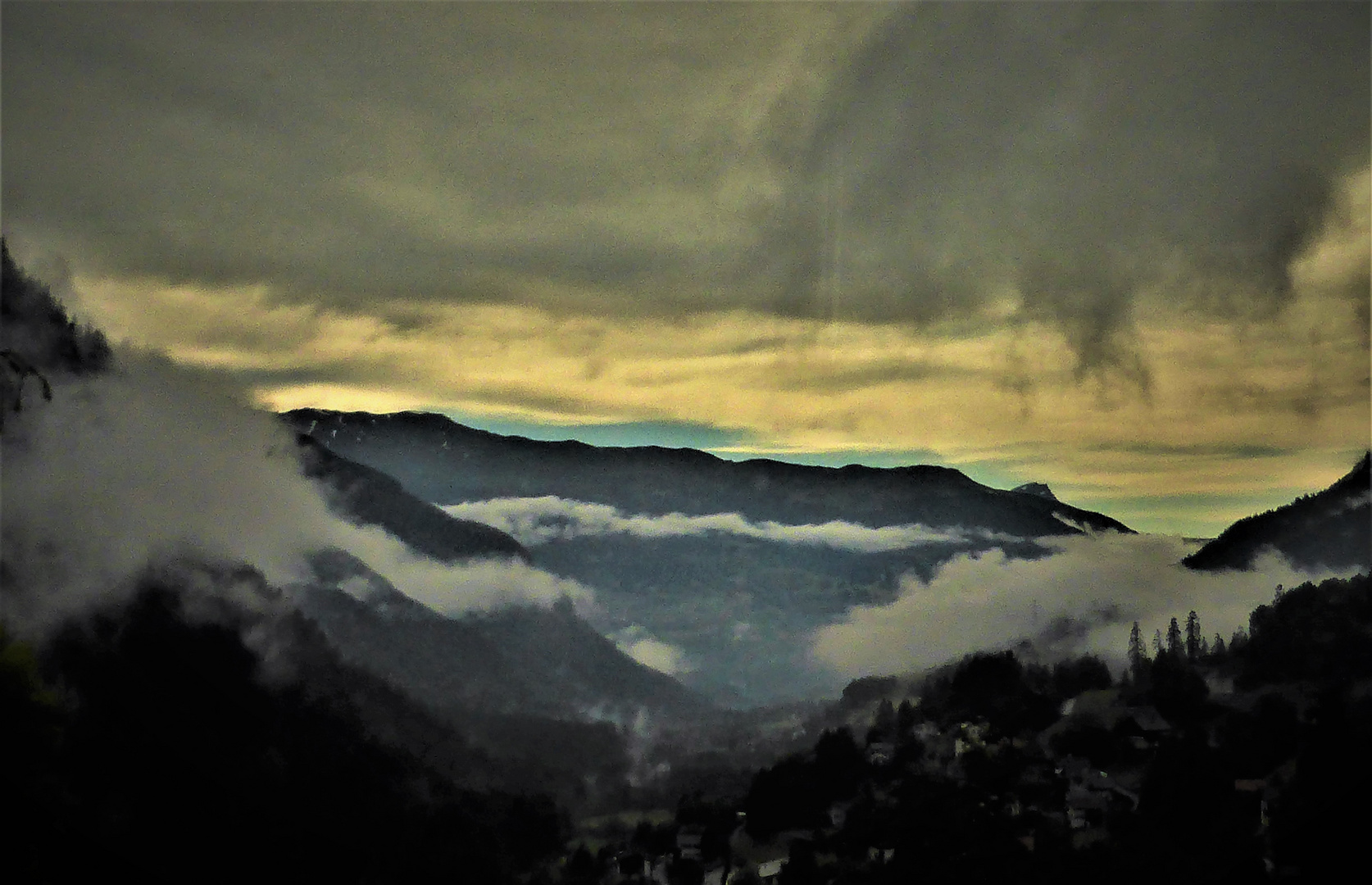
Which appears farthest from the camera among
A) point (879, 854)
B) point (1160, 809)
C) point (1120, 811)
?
point (879, 854)

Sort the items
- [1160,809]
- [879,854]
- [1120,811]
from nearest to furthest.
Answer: [1160,809], [1120,811], [879,854]

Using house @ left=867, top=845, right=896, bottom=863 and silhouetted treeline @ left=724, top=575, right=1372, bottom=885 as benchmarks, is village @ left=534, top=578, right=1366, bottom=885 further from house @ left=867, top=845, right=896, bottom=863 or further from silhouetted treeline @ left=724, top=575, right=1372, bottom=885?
house @ left=867, top=845, right=896, bottom=863

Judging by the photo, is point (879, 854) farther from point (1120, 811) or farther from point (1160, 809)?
point (1160, 809)

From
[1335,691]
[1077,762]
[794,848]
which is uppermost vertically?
[1335,691]

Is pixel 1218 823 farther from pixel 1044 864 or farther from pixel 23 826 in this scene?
pixel 23 826

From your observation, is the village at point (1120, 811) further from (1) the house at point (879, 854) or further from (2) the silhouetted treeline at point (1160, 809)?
(1) the house at point (879, 854)

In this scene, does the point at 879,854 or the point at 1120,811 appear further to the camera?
the point at 879,854

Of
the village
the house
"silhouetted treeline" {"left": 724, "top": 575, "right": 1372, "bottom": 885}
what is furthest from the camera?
the house

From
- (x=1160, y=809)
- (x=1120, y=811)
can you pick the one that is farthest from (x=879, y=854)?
(x=1160, y=809)

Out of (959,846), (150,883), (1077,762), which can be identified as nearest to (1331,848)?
(959,846)

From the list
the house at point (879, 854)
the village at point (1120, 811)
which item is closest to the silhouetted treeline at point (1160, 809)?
the village at point (1120, 811)

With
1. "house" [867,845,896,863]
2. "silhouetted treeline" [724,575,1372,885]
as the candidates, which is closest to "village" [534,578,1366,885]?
"silhouetted treeline" [724,575,1372,885]
